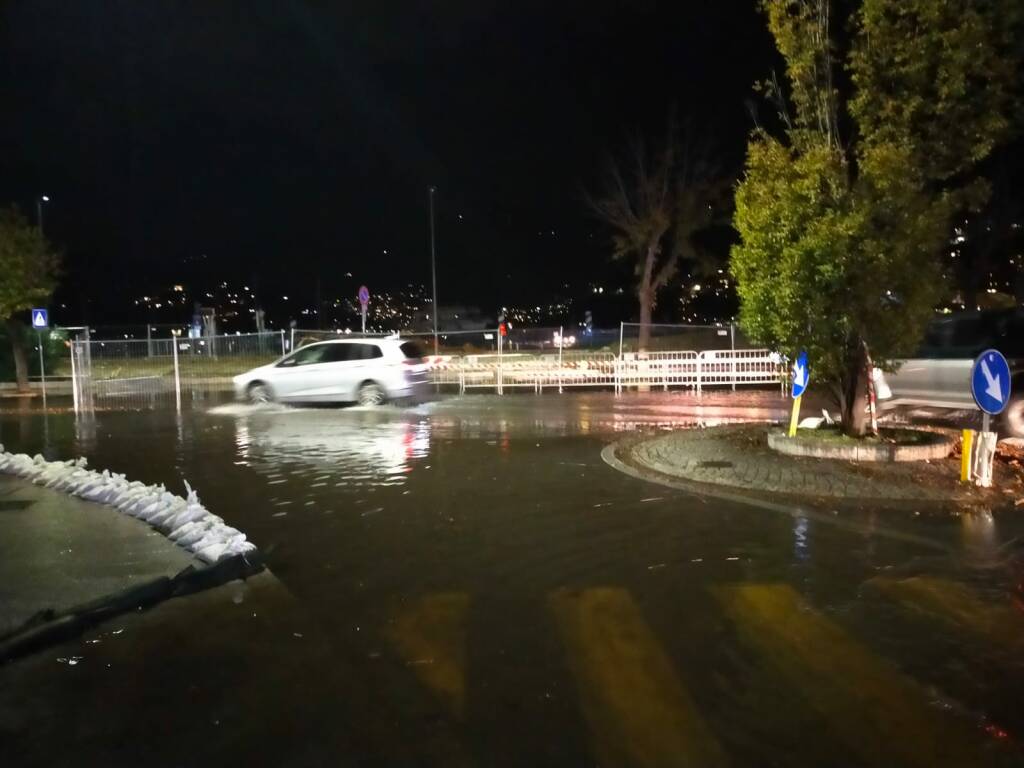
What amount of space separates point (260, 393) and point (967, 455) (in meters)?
15.9

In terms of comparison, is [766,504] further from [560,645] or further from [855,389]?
[560,645]

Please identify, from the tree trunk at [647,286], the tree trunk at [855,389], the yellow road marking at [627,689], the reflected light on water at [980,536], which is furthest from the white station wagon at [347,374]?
the tree trunk at [647,286]

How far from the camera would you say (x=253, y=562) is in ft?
24.7

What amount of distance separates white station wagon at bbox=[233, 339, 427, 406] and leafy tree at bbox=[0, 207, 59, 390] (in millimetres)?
9693

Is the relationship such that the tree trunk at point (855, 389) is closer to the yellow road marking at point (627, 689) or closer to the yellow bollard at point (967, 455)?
the yellow bollard at point (967, 455)

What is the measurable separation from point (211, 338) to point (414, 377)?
9.96 m

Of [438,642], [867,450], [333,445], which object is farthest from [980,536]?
[333,445]

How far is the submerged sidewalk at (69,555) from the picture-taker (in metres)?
6.57

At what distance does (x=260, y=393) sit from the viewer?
2205cm

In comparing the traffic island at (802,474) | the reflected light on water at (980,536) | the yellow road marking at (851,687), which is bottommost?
the yellow road marking at (851,687)

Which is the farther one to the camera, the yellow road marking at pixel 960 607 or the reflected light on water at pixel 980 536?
the reflected light on water at pixel 980 536

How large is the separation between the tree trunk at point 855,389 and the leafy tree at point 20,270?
77.1ft

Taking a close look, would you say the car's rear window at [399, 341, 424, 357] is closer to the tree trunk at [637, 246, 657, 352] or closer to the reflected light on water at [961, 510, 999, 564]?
the reflected light on water at [961, 510, 999, 564]

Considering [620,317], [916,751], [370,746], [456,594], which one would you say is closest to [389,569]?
[456,594]
